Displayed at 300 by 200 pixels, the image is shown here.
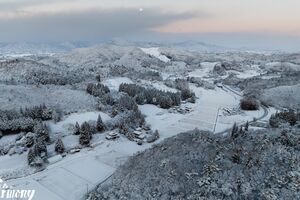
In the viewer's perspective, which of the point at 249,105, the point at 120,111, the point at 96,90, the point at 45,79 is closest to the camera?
the point at 120,111

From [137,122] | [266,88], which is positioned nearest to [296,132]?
[137,122]

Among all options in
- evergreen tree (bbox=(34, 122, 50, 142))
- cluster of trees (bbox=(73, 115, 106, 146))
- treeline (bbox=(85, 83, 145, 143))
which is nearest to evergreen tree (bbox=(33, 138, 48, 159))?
evergreen tree (bbox=(34, 122, 50, 142))

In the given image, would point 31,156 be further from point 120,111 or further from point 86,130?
point 120,111

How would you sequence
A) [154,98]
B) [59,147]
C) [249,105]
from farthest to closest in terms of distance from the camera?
[154,98] < [249,105] < [59,147]

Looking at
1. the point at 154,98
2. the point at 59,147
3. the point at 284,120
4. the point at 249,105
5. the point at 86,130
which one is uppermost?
the point at 86,130

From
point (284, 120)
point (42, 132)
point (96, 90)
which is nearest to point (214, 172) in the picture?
point (42, 132)

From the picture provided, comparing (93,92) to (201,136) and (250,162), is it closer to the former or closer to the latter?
(201,136)

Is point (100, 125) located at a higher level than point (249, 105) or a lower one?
higher
